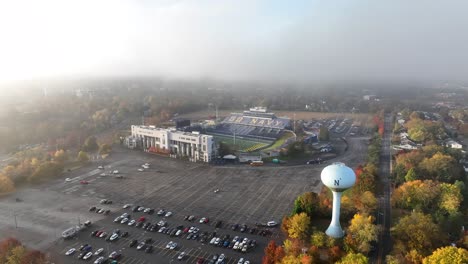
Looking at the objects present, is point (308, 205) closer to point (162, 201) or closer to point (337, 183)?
point (337, 183)

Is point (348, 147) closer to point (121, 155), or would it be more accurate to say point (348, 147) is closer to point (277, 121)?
point (277, 121)

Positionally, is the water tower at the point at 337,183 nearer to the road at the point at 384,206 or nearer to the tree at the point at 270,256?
the road at the point at 384,206

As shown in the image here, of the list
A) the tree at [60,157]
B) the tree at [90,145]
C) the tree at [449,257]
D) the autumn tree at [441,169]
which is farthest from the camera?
the tree at [90,145]

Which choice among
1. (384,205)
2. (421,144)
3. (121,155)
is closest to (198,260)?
(384,205)

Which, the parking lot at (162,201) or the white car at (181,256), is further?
the parking lot at (162,201)

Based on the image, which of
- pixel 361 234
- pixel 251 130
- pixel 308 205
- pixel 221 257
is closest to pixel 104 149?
pixel 251 130

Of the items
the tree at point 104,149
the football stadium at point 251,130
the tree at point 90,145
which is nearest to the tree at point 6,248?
the tree at point 104,149

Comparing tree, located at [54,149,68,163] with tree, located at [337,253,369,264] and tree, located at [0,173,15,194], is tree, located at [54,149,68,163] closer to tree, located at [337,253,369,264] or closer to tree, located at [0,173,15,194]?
tree, located at [0,173,15,194]
